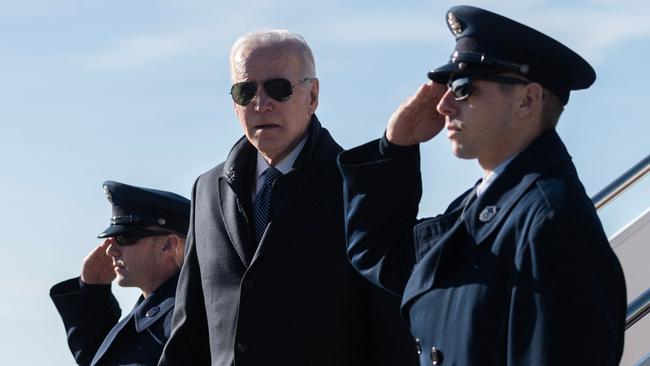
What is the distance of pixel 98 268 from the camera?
816 cm

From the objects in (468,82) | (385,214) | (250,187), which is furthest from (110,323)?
(468,82)

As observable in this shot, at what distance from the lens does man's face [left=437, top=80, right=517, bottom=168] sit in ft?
14.3

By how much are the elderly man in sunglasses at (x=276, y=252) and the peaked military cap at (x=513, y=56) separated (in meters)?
1.26

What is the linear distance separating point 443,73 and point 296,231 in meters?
1.37

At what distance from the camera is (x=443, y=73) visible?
4508 mm

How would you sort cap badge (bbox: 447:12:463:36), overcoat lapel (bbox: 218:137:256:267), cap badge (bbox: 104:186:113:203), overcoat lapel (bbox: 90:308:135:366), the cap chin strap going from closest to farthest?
the cap chin strap → cap badge (bbox: 447:12:463:36) → overcoat lapel (bbox: 218:137:256:267) → overcoat lapel (bbox: 90:308:135:366) → cap badge (bbox: 104:186:113:203)

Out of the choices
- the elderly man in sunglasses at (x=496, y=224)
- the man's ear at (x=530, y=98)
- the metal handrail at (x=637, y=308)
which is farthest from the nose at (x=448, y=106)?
the metal handrail at (x=637, y=308)

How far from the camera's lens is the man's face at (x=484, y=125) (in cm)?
436

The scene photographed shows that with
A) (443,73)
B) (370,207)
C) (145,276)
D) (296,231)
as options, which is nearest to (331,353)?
(296,231)

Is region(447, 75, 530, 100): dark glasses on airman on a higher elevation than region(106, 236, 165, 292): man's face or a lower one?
higher

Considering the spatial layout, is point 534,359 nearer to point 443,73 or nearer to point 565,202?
point 565,202

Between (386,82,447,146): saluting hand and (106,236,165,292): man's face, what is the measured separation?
9.50ft

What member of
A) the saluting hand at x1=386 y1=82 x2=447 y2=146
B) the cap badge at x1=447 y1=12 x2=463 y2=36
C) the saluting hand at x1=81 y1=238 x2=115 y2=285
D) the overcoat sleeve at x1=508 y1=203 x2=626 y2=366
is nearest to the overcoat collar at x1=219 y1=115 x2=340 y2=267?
the saluting hand at x1=386 y1=82 x2=447 y2=146

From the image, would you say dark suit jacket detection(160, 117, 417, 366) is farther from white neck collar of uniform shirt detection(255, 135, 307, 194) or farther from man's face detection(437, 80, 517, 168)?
man's face detection(437, 80, 517, 168)
